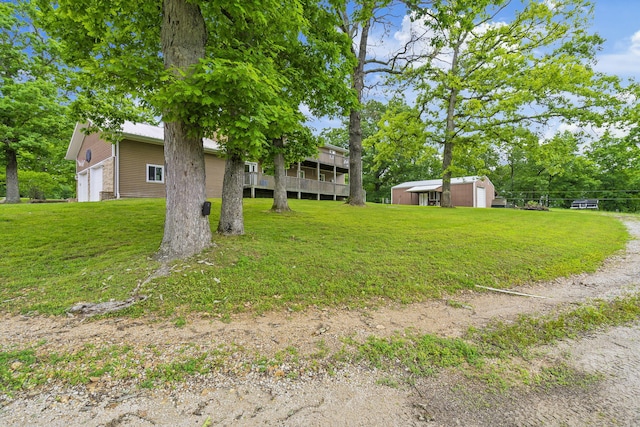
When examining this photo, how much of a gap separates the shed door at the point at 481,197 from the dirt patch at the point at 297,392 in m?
29.7

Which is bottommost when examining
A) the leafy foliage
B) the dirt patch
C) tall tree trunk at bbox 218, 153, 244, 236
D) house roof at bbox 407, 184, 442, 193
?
the dirt patch

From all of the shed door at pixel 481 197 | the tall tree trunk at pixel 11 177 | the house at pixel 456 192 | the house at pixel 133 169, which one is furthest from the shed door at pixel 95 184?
the shed door at pixel 481 197

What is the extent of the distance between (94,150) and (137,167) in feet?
13.7

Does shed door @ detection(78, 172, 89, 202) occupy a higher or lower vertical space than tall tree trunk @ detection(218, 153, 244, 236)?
higher

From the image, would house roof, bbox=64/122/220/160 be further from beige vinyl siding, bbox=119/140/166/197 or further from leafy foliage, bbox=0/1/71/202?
leafy foliage, bbox=0/1/71/202

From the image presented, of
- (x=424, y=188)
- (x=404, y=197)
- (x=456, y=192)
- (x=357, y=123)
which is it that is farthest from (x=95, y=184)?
(x=456, y=192)

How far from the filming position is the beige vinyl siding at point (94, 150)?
15094 mm

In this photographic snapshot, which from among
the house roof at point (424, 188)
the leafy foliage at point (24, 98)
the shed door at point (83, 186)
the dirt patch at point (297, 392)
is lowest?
the dirt patch at point (297, 392)

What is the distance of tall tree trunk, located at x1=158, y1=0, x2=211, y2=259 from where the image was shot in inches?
177

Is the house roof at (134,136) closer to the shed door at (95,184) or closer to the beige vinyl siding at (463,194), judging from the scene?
the shed door at (95,184)

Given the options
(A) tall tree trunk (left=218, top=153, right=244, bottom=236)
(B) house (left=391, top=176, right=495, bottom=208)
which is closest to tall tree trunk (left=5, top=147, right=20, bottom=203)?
(A) tall tree trunk (left=218, top=153, right=244, bottom=236)

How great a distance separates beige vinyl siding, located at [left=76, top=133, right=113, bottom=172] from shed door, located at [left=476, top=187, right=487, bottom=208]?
3138 centimetres

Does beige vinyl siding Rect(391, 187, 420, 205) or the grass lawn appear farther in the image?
beige vinyl siding Rect(391, 187, 420, 205)

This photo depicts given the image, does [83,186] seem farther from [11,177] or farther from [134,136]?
[134,136]
